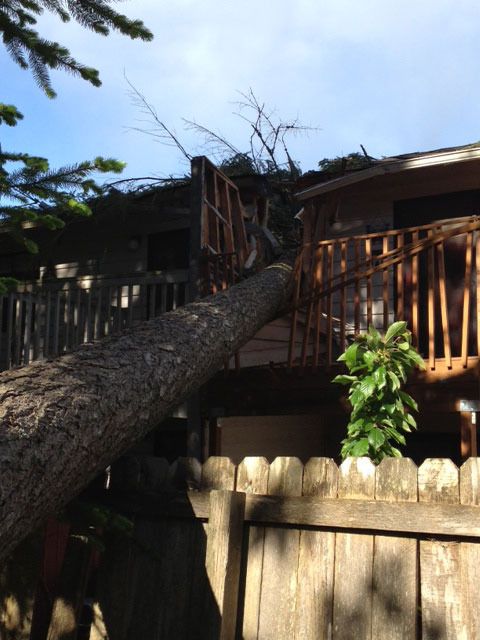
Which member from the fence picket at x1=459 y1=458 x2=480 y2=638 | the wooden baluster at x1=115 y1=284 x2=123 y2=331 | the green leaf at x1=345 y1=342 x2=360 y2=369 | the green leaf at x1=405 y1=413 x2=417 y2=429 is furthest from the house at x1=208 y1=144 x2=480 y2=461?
the fence picket at x1=459 y1=458 x2=480 y2=638

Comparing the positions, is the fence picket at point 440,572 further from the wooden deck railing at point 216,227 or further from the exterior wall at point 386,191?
the exterior wall at point 386,191

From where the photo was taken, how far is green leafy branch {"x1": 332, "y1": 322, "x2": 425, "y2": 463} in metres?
4.64

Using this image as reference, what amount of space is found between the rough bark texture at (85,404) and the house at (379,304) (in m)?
2.31

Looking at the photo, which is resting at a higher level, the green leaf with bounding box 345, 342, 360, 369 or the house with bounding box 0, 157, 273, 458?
the house with bounding box 0, 157, 273, 458

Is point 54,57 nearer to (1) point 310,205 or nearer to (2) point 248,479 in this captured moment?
(2) point 248,479

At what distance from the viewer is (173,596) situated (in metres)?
4.25

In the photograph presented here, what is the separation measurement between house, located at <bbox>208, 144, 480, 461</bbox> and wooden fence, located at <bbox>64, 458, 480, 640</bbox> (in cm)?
279

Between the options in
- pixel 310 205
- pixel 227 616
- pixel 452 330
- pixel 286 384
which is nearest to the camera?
pixel 227 616

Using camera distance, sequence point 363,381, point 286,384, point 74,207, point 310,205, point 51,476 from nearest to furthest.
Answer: point 51,476
point 363,381
point 74,207
point 286,384
point 310,205

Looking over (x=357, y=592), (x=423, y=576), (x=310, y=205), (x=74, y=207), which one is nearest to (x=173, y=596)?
(x=357, y=592)

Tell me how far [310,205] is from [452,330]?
2.76 m

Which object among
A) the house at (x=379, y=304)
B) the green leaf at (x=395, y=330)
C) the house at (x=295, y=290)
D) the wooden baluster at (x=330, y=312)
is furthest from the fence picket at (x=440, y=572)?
the wooden baluster at (x=330, y=312)

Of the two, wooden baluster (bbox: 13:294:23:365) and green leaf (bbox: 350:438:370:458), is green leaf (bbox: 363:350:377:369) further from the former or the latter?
wooden baluster (bbox: 13:294:23:365)

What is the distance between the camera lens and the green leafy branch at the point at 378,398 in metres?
4.64
